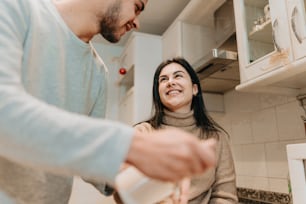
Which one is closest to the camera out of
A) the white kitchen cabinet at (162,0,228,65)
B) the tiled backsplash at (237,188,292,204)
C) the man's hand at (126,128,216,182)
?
the man's hand at (126,128,216,182)

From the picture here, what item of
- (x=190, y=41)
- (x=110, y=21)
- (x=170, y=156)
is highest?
(x=190, y=41)

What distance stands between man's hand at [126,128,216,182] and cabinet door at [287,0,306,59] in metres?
0.74

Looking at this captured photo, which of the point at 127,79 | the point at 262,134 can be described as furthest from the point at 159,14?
the point at 262,134

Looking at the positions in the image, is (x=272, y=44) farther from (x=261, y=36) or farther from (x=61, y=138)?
(x=61, y=138)

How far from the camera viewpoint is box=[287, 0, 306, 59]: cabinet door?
869 mm

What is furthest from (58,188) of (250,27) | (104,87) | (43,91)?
(250,27)

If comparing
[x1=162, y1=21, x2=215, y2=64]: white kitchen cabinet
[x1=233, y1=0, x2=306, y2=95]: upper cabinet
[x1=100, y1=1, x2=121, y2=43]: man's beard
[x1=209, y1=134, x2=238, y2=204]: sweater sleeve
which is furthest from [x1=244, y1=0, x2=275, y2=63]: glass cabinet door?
[x1=100, y1=1, x2=121, y2=43]: man's beard

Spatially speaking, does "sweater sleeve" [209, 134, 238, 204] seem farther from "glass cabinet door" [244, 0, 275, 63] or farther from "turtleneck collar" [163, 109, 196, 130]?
"glass cabinet door" [244, 0, 275, 63]

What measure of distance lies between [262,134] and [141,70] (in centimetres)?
95

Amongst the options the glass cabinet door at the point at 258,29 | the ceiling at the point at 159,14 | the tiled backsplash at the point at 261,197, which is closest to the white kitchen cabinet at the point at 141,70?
the ceiling at the point at 159,14

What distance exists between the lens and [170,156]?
29cm

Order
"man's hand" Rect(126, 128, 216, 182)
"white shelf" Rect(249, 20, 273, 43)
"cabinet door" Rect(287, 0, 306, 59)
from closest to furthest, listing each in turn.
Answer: "man's hand" Rect(126, 128, 216, 182)
"cabinet door" Rect(287, 0, 306, 59)
"white shelf" Rect(249, 20, 273, 43)

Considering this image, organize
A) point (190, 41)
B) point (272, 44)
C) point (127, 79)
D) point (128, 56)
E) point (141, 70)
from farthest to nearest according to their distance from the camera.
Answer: point (127, 79) → point (128, 56) → point (141, 70) → point (190, 41) → point (272, 44)

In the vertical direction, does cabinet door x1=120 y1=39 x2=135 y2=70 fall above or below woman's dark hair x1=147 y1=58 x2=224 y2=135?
above
